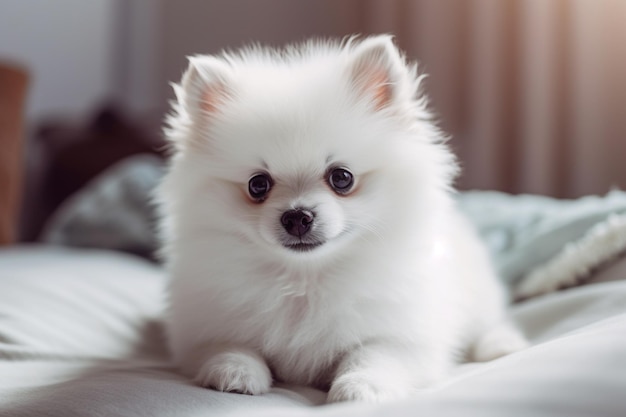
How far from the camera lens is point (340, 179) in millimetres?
1521

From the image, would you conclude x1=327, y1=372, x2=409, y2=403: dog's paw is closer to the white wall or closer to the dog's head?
the dog's head

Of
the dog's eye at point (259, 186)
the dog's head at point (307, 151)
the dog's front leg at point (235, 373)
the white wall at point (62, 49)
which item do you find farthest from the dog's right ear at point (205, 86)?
the white wall at point (62, 49)

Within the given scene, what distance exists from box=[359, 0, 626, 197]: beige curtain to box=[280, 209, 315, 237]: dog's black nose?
104 inches

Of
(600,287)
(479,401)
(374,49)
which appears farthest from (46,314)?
(600,287)

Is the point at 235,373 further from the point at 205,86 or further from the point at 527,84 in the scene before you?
the point at 527,84

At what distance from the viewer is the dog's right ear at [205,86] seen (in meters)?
1.65

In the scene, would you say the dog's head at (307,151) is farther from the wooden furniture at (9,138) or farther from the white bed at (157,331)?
the wooden furniture at (9,138)

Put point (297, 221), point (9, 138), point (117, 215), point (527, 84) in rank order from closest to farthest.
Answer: point (297, 221), point (9, 138), point (117, 215), point (527, 84)

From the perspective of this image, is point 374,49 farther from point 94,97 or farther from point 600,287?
point 94,97

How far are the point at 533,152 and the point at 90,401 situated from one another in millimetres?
3123

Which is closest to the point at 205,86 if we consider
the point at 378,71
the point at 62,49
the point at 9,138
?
the point at 378,71

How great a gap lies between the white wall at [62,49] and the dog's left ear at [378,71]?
12.4 feet

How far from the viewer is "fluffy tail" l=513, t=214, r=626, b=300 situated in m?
2.13

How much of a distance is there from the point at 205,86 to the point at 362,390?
2.70ft
